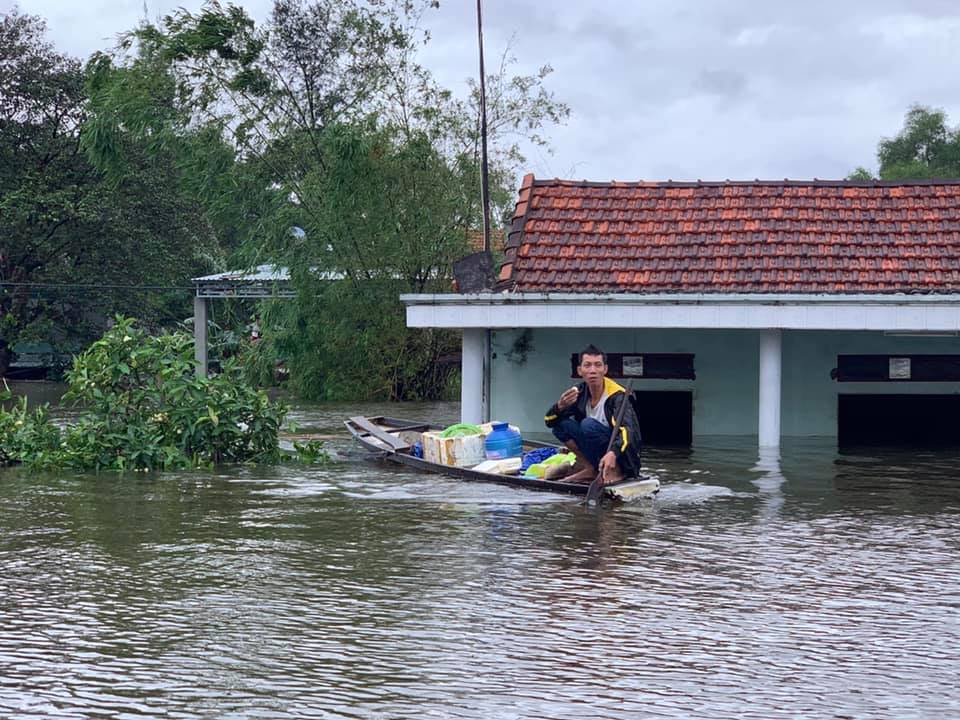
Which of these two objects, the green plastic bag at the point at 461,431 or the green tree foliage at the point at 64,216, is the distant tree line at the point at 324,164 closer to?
the green tree foliage at the point at 64,216

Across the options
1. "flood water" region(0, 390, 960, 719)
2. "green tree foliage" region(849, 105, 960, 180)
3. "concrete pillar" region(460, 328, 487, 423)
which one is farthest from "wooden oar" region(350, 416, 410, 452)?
"green tree foliage" region(849, 105, 960, 180)

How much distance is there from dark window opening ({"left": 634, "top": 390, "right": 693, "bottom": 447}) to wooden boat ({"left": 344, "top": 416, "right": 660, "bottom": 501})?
3.61m

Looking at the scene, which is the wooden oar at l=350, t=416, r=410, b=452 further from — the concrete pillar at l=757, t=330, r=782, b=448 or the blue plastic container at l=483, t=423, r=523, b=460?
the concrete pillar at l=757, t=330, r=782, b=448

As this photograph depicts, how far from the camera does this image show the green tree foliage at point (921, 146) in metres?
88.2

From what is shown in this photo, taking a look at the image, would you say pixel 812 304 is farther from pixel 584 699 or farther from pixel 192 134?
pixel 192 134

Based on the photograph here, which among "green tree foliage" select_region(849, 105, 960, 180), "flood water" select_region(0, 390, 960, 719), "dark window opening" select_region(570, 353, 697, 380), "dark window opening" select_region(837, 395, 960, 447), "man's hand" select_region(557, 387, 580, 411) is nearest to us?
"flood water" select_region(0, 390, 960, 719)

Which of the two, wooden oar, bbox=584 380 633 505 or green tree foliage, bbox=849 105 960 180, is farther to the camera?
green tree foliage, bbox=849 105 960 180

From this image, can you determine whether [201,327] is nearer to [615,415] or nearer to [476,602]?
[615,415]

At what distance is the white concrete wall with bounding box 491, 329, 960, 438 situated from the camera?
24.6 m

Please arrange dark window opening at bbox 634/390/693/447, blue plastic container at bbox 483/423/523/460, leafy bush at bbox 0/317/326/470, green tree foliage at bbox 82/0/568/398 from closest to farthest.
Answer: blue plastic container at bbox 483/423/523/460, leafy bush at bbox 0/317/326/470, dark window opening at bbox 634/390/693/447, green tree foliage at bbox 82/0/568/398

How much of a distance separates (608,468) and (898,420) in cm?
1083

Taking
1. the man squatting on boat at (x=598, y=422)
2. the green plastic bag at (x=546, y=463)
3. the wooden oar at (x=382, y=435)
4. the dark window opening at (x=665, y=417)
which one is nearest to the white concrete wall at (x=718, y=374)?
the dark window opening at (x=665, y=417)

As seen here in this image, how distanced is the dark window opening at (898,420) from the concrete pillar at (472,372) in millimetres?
6052

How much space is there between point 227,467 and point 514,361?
5.27 m
